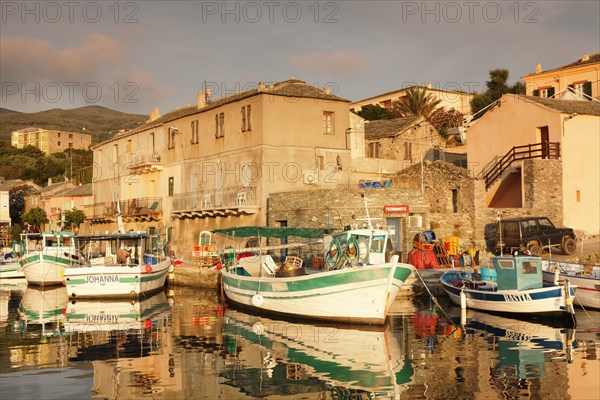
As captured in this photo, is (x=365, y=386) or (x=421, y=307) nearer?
(x=365, y=386)

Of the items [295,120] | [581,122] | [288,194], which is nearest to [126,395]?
[288,194]

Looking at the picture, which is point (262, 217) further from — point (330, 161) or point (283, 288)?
point (283, 288)

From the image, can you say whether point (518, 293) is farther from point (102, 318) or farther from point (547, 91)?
point (547, 91)

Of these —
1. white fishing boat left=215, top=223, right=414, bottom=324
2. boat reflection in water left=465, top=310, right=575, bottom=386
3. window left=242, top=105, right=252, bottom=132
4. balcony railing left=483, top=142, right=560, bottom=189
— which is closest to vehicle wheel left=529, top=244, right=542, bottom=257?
balcony railing left=483, top=142, right=560, bottom=189

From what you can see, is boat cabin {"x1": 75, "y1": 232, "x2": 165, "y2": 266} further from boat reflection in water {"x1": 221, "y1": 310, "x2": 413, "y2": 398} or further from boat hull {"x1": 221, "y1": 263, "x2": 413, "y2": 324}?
boat reflection in water {"x1": 221, "y1": 310, "x2": 413, "y2": 398}

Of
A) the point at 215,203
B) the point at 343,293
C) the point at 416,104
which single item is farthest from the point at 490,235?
the point at 416,104

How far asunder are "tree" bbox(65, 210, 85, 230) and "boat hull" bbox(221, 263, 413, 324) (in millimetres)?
37730

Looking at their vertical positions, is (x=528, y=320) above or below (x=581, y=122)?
below

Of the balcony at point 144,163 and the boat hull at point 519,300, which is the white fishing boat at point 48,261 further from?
the boat hull at point 519,300

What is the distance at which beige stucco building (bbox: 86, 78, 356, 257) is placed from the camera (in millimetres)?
38781

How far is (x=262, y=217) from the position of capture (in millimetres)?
38312

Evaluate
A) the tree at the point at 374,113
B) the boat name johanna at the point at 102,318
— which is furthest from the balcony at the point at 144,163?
the tree at the point at 374,113

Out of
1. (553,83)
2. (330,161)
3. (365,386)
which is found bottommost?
(365,386)

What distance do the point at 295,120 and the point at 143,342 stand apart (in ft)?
71.2
